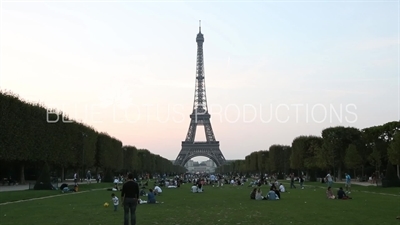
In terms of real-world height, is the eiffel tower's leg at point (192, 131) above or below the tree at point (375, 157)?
above

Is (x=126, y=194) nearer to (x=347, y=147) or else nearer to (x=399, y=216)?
(x=399, y=216)

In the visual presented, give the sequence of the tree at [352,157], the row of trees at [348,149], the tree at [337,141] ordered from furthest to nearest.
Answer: the tree at [337,141], the tree at [352,157], the row of trees at [348,149]

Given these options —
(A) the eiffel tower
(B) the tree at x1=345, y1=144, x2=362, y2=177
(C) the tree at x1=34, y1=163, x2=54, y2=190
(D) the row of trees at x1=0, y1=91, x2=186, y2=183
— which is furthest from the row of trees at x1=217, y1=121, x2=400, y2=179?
(A) the eiffel tower

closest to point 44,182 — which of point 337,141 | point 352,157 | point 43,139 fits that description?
point 43,139

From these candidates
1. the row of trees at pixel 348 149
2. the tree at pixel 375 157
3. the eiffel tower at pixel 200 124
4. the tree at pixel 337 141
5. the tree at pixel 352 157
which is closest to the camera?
the tree at pixel 375 157

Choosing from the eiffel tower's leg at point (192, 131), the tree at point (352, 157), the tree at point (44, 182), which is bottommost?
the tree at point (44, 182)

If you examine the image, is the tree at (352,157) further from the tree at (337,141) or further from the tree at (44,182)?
the tree at (44,182)

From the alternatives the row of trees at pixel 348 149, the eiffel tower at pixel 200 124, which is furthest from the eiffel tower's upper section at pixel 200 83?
the row of trees at pixel 348 149

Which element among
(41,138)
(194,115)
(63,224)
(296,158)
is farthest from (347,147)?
(194,115)
